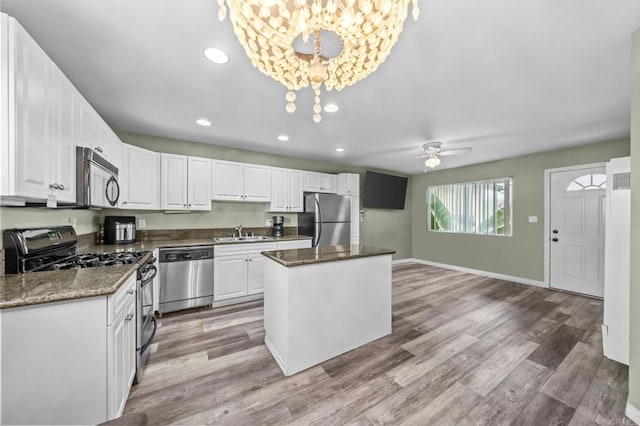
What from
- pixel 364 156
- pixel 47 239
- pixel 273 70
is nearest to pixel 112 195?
pixel 47 239

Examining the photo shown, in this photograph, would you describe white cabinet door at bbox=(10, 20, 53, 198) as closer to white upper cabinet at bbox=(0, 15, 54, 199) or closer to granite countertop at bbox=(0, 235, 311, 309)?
white upper cabinet at bbox=(0, 15, 54, 199)

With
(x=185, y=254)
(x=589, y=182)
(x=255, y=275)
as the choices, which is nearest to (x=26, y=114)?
(x=185, y=254)

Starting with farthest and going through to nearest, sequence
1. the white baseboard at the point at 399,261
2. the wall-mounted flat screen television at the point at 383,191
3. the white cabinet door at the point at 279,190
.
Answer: the white baseboard at the point at 399,261
the wall-mounted flat screen television at the point at 383,191
the white cabinet door at the point at 279,190

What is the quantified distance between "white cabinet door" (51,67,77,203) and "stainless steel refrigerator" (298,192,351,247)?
3170 millimetres

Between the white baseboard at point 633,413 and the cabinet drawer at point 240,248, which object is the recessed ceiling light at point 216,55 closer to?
the cabinet drawer at point 240,248

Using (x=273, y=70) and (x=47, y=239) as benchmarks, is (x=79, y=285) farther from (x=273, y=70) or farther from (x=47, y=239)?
(x=273, y=70)

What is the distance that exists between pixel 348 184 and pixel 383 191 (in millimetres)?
1237

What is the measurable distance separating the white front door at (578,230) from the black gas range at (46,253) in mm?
5906

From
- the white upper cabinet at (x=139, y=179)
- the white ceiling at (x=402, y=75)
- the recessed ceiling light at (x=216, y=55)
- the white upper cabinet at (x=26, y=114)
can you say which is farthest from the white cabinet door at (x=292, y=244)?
the white upper cabinet at (x=26, y=114)

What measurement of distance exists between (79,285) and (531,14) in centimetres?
290

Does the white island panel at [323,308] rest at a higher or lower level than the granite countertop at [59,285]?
lower

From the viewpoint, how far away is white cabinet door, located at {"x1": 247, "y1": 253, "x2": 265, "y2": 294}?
11.7 ft

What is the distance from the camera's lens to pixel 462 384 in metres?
1.85

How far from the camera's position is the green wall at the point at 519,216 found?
389 cm
